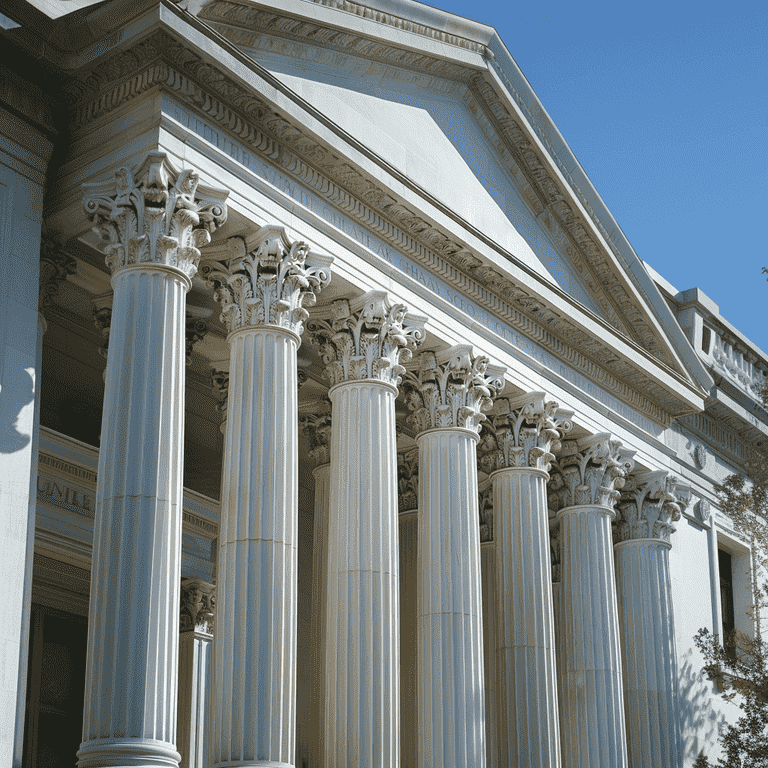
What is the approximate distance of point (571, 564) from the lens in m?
25.8

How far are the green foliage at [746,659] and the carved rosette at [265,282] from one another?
12.5m

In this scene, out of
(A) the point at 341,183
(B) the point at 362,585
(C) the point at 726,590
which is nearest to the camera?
(B) the point at 362,585

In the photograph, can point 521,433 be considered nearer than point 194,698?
Yes

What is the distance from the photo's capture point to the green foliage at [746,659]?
24.1 metres

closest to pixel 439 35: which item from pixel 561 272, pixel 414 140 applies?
pixel 414 140

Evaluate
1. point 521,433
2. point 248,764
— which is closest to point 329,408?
point 521,433

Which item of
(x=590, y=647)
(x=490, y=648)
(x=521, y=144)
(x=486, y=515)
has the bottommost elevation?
(x=590, y=647)

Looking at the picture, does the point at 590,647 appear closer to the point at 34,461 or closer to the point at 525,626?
the point at 525,626

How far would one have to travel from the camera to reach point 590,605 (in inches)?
992

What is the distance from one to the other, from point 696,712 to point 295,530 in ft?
47.7

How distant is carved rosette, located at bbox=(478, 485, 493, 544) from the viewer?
27922 mm

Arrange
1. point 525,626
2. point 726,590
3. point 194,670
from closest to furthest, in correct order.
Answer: point 525,626 < point 194,670 < point 726,590

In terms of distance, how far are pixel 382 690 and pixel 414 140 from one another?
412 inches

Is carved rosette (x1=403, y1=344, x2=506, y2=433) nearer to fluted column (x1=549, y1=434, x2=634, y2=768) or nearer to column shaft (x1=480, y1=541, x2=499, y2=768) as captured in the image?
column shaft (x1=480, y1=541, x2=499, y2=768)
